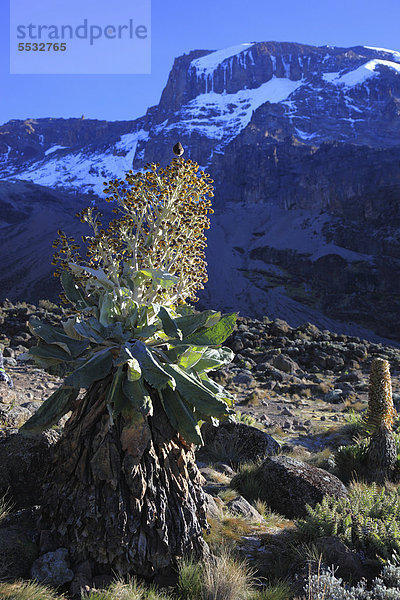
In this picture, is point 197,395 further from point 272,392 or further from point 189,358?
point 272,392

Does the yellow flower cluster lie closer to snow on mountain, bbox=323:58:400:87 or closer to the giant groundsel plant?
the giant groundsel plant

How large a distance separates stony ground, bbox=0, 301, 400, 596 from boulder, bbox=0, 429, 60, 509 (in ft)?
1.15

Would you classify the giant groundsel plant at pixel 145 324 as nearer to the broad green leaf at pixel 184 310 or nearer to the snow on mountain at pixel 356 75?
the broad green leaf at pixel 184 310

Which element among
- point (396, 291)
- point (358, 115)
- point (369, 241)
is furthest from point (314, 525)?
point (358, 115)

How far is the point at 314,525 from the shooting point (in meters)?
3.12

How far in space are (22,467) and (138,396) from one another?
142 centimetres

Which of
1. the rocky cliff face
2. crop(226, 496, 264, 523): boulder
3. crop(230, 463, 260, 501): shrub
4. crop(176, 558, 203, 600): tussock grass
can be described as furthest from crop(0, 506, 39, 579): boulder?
the rocky cliff face

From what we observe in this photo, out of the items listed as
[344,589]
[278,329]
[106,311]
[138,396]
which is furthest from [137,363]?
[278,329]

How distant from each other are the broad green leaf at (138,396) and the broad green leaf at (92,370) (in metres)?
0.16

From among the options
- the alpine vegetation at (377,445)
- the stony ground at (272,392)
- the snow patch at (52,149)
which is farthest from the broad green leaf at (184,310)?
the snow patch at (52,149)

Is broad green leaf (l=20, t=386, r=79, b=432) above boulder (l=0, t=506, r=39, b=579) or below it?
above

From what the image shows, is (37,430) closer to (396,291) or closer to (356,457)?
(356,457)

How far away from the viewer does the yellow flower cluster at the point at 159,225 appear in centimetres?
325

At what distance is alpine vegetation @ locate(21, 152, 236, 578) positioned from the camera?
2570 millimetres
